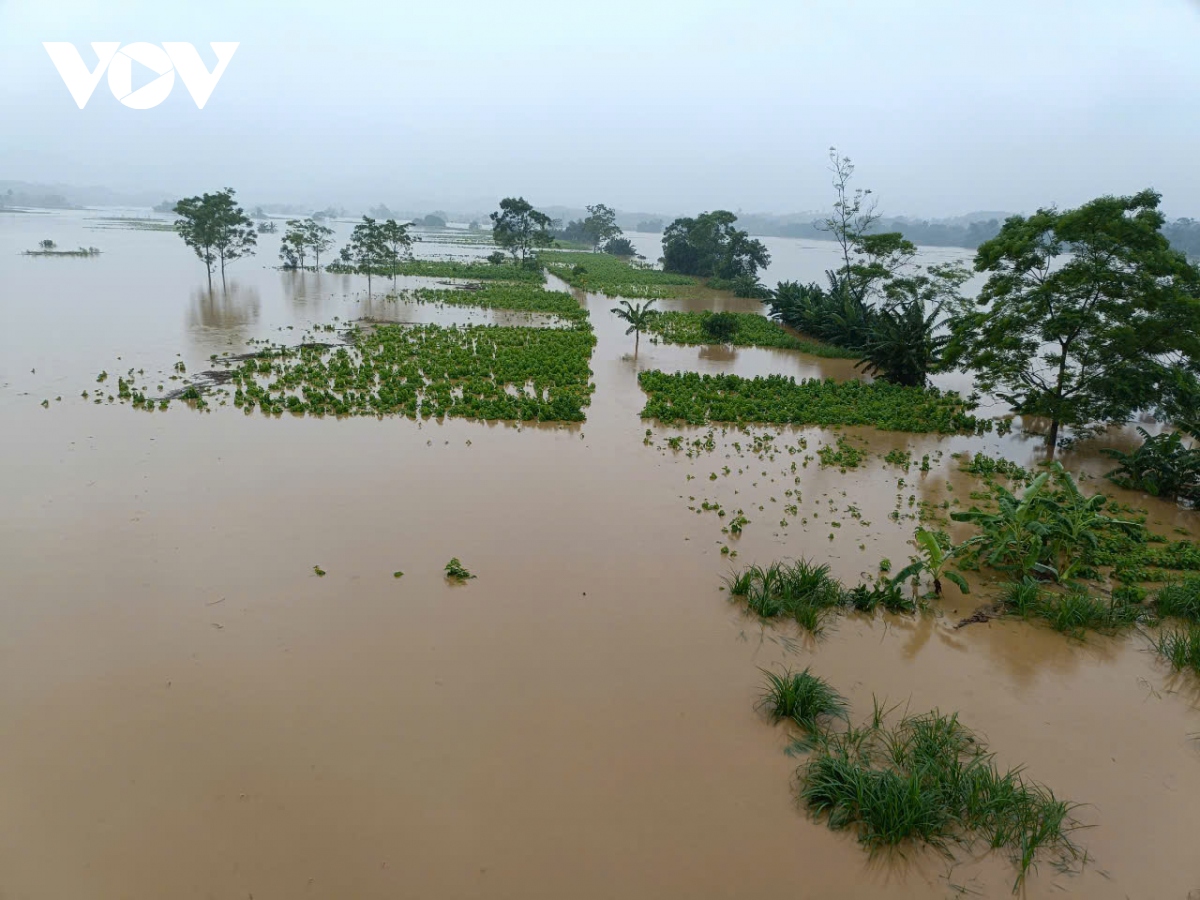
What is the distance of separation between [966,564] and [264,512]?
8749mm

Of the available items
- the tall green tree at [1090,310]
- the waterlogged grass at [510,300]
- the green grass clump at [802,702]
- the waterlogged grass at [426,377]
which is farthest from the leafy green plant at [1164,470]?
the waterlogged grass at [510,300]

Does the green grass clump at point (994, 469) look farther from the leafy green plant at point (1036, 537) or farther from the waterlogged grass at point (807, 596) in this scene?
the waterlogged grass at point (807, 596)

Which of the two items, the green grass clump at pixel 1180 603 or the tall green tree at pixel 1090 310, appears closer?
the green grass clump at pixel 1180 603

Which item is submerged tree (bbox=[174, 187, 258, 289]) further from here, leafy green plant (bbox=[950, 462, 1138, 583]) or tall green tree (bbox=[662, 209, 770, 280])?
leafy green plant (bbox=[950, 462, 1138, 583])

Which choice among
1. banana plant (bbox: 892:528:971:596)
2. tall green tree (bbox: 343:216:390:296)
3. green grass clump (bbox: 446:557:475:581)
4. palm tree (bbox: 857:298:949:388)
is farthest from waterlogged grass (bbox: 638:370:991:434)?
tall green tree (bbox: 343:216:390:296)

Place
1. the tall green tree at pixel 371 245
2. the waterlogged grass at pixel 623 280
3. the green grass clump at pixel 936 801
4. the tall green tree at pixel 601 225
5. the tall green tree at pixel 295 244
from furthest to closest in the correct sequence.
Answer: the tall green tree at pixel 601 225 → the tall green tree at pixel 295 244 → the waterlogged grass at pixel 623 280 → the tall green tree at pixel 371 245 → the green grass clump at pixel 936 801

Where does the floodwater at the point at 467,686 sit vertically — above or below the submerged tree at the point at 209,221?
below

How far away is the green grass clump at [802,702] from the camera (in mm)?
5473

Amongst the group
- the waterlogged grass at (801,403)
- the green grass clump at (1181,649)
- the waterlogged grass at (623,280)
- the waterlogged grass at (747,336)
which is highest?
the waterlogged grass at (623,280)

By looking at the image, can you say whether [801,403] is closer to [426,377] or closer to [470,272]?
[426,377]

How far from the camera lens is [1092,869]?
427cm

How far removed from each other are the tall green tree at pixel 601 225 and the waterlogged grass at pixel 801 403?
5407 cm

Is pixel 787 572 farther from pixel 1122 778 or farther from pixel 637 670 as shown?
pixel 1122 778

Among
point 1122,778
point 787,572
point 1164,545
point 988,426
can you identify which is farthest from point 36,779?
point 988,426
